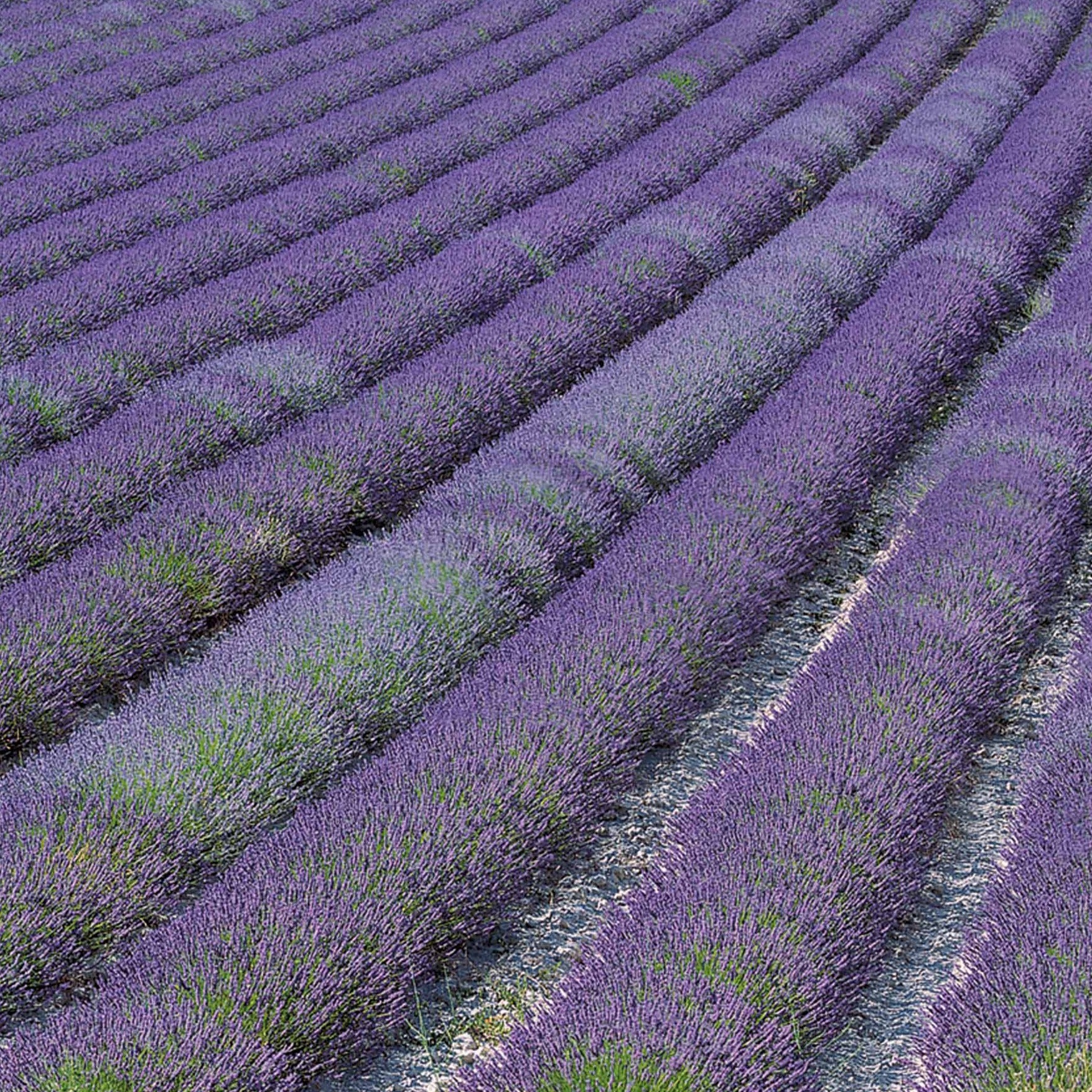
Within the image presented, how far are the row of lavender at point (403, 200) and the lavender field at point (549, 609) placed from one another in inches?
1.2

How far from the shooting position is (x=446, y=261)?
18.3 feet

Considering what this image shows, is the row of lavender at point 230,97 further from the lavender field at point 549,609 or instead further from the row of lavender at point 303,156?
the row of lavender at point 303,156

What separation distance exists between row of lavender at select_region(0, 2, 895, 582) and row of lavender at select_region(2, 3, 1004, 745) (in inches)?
1.7

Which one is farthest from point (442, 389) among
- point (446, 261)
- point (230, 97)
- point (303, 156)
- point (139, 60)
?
point (139, 60)

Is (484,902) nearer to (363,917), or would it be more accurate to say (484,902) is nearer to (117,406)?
(363,917)

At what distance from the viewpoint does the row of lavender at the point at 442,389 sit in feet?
11.6

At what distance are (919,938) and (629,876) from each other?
59 cm

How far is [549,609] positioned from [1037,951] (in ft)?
5.02

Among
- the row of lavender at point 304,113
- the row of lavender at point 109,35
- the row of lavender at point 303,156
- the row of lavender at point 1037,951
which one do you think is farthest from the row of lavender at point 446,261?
the row of lavender at point 109,35

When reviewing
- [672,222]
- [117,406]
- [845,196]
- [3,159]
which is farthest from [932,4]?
[117,406]

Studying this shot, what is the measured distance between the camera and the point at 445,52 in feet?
29.0

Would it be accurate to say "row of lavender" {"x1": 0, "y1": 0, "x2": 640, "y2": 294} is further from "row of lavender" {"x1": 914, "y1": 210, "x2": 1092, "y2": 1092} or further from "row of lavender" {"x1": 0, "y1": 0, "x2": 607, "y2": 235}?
"row of lavender" {"x1": 914, "y1": 210, "x2": 1092, "y2": 1092}

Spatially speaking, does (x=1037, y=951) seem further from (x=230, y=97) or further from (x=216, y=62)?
(x=216, y=62)

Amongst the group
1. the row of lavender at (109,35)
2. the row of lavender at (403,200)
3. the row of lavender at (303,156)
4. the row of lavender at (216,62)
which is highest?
the row of lavender at (109,35)
